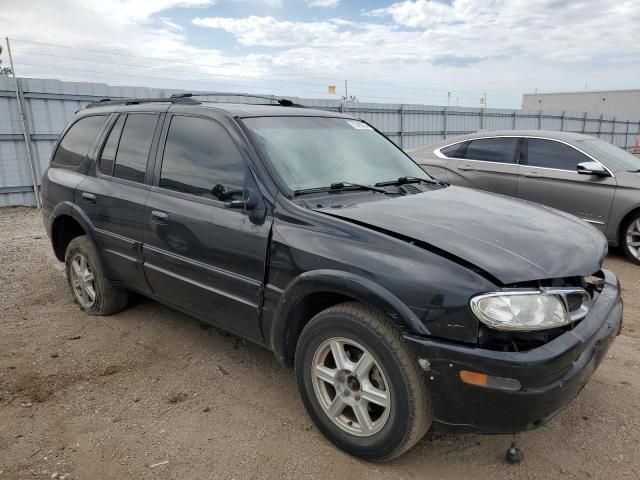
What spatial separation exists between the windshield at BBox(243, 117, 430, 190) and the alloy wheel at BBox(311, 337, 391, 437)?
0.99 meters

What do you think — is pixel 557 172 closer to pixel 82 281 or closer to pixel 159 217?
pixel 159 217

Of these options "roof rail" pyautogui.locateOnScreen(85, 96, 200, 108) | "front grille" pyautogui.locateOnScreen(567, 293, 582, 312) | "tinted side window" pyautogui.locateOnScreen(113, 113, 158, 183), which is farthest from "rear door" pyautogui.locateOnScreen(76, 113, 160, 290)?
"front grille" pyautogui.locateOnScreen(567, 293, 582, 312)

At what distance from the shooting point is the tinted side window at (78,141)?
4.38 meters

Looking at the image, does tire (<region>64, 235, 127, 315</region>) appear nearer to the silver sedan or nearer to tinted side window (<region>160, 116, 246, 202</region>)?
tinted side window (<region>160, 116, 246, 202</region>)

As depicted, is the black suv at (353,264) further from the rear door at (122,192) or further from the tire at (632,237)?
the tire at (632,237)

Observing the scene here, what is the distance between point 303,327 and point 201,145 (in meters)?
1.43

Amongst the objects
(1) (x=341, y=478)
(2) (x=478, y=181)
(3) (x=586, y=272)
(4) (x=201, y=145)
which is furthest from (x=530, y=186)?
(1) (x=341, y=478)

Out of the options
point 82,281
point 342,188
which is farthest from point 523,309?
point 82,281

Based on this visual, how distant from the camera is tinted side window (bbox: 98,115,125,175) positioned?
407 cm

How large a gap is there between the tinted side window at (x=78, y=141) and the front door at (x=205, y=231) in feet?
3.72

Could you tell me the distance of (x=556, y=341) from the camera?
2207 millimetres

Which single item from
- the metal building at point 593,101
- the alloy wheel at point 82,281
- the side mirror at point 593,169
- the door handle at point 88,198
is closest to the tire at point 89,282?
the alloy wheel at point 82,281

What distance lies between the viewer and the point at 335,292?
2523 mm

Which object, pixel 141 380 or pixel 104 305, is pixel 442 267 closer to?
pixel 141 380
